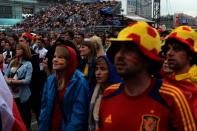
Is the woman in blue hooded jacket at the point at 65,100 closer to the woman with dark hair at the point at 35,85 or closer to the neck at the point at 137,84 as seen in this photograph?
the neck at the point at 137,84

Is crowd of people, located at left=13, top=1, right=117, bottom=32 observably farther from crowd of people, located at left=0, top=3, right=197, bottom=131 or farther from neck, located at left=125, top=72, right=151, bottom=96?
neck, located at left=125, top=72, right=151, bottom=96

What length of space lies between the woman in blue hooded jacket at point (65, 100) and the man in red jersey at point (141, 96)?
178 centimetres

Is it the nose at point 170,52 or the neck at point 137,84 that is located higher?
the nose at point 170,52

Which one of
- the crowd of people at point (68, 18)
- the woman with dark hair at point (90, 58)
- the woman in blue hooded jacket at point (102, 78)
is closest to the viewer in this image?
the woman in blue hooded jacket at point (102, 78)

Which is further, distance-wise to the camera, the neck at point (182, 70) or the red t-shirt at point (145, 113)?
the neck at point (182, 70)

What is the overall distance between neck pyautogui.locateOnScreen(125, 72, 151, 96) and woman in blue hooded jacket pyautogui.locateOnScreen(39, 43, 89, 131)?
1.85 meters

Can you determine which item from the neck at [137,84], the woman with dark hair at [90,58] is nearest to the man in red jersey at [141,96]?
the neck at [137,84]

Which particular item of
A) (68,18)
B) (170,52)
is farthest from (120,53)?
(68,18)

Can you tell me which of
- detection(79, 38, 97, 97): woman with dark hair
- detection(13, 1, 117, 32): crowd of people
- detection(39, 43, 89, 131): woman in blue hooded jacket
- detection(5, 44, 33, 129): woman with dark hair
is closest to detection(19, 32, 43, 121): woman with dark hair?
detection(5, 44, 33, 129): woman with dark hair

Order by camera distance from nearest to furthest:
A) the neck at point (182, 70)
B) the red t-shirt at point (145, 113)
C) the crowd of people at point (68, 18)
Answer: the red t-shirt at point (145, 113) → the neck at point (182, 70) → the crowd of people at point (68, 18)

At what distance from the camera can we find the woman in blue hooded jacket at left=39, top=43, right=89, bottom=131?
450 cm

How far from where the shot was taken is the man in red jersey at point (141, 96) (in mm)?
2566

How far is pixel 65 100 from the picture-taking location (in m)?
4.54

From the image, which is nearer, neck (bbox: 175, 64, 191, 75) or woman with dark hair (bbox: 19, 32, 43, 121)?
neck (bbox: 175, 64, 191, 75)
